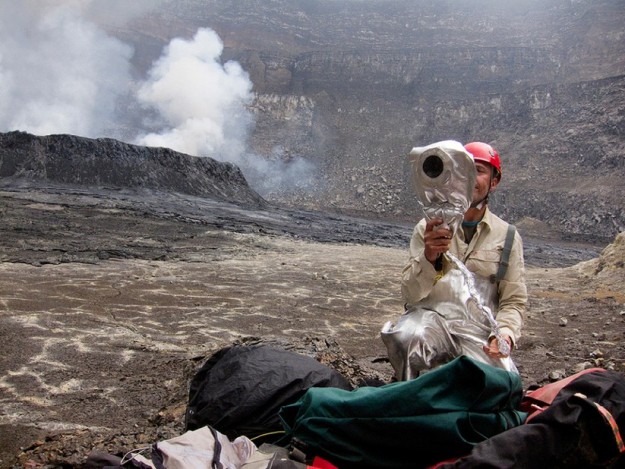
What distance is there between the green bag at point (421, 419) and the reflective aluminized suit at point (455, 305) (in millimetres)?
411

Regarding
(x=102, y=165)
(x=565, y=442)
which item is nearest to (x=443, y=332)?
(x=565, y=442)

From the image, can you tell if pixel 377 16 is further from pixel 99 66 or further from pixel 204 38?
pixel 99 66

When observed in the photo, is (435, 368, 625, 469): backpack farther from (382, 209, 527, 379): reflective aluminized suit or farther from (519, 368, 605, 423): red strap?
(382, 209, 527, 379): reflective aluminized suit

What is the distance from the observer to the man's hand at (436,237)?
2.20 m

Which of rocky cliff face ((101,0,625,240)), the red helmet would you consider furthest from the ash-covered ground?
rocky cliff face ((101,0,625,240))

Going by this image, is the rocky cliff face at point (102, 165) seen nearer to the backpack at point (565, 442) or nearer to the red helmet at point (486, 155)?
the red helmet at point (486, 155)

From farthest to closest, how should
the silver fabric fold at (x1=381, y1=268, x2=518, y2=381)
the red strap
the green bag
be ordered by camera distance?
1. the silver fabric fold at (x1=381, y1=268, x2=518, y2=381)
2. the red strap
3. the green bag

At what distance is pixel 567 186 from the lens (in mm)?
38000

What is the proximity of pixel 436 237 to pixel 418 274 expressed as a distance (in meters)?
0.28

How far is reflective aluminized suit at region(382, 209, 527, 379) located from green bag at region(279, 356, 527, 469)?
41 centimetres

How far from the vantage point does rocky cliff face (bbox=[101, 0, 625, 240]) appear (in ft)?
130

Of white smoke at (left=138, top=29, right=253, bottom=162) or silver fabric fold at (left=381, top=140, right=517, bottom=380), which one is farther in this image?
white smoke at (left=138, top=29, right=253, bottom=162)

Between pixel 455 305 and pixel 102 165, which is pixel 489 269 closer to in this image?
pixel 455 305

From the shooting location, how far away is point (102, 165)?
98.9 ft
